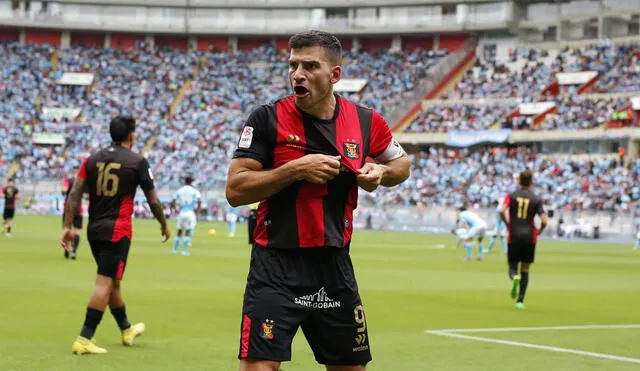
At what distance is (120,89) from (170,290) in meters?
63.1

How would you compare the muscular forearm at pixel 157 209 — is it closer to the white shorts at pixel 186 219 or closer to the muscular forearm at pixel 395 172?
the muscular forearm at pixel 395 172

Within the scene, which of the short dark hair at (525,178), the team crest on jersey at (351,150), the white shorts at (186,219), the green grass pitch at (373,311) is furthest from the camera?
the white shorts at (186,219)

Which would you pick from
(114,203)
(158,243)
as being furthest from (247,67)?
(114,203)

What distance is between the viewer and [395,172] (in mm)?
6109

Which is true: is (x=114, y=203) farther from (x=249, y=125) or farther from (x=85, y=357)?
(x=249, y=125)

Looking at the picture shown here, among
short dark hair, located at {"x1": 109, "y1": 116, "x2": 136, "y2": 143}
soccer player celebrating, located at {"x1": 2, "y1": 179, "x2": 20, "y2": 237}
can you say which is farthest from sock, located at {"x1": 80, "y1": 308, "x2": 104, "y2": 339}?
soccer player celebrating, located at {"x1": 2, "y1": 179, "x2": 20, "y2": 237}

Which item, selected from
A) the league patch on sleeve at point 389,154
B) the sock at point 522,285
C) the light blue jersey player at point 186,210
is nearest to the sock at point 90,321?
the league patch on sleeve at point 389,154

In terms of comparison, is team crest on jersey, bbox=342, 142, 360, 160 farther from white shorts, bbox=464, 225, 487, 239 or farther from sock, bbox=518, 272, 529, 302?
white shorts, bbox=464, 225, 487, 239

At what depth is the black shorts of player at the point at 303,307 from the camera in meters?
5.61

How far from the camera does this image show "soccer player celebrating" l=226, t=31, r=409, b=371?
5625 millimetres

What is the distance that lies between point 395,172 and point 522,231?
38.6ft

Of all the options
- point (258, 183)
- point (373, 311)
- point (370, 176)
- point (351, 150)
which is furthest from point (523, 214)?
point (258, 183)

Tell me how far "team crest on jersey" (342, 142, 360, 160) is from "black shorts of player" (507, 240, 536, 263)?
1175 cm

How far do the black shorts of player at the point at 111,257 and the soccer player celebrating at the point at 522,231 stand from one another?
26.4 ft
